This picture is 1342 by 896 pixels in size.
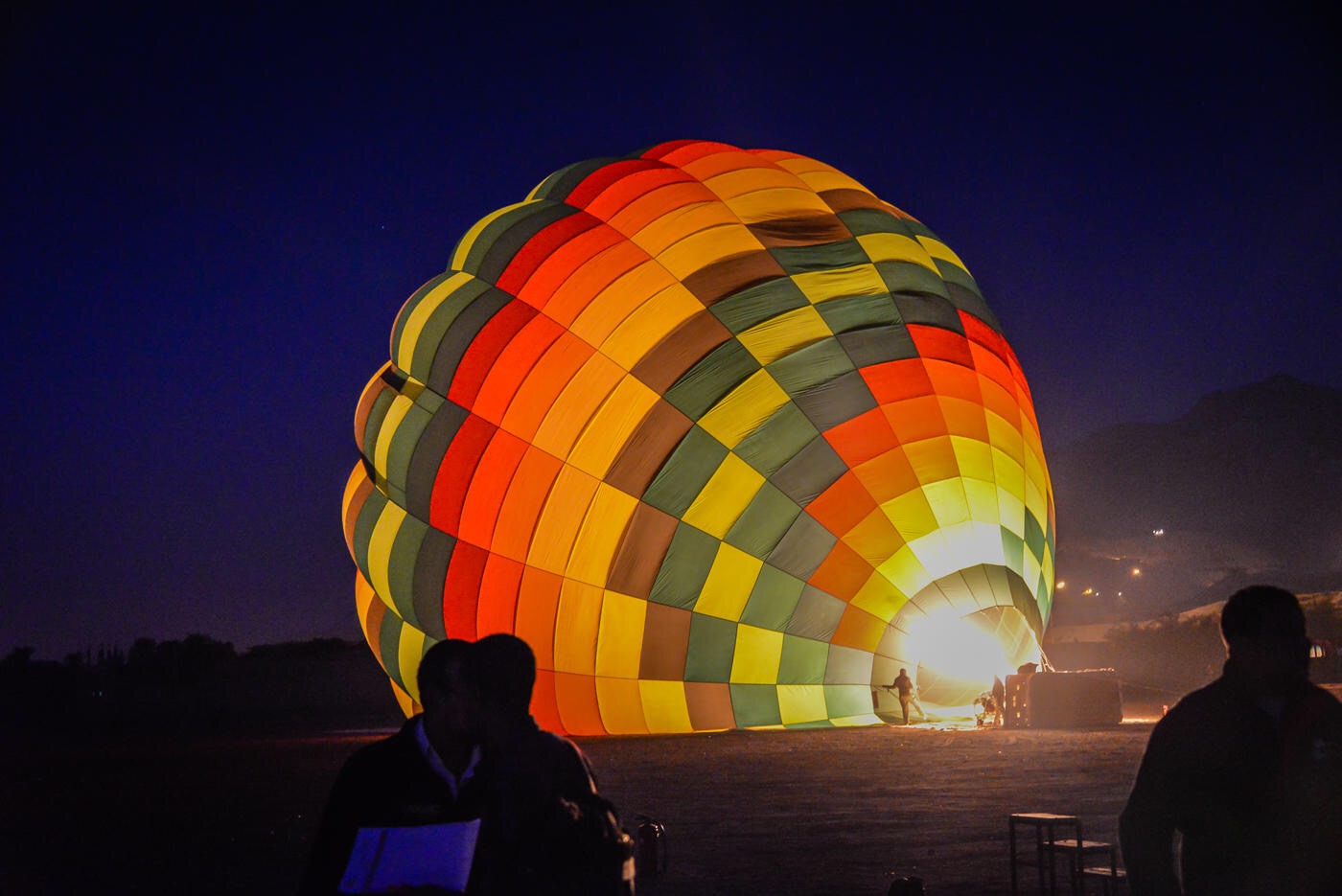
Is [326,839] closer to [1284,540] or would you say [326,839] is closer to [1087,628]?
[1087,628]


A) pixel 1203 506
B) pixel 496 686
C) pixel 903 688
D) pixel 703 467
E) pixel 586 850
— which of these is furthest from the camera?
pixel 1203 506

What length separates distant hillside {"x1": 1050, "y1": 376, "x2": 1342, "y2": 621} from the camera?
75500mm

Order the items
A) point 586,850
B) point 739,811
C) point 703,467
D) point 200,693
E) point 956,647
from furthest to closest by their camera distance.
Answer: point 200,693 → point 956,647 → point 703,467 → point 739,811 → point 586,850

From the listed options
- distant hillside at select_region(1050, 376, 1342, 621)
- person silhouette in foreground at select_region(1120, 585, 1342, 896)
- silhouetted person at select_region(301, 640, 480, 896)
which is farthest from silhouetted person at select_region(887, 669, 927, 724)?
distant hillside at select_region(1050, 376, 1342, 621)

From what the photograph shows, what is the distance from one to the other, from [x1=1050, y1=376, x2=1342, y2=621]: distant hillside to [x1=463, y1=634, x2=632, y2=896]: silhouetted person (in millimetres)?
58066

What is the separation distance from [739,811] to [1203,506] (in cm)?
12647

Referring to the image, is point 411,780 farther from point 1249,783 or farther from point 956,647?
point 956,647

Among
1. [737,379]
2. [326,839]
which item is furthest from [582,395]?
[326,839]

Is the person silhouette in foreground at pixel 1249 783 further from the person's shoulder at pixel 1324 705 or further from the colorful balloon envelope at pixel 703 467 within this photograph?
the colorful balloon envelope at pixel 703 467

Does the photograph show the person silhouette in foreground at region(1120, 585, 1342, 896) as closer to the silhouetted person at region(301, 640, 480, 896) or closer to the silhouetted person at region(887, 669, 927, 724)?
the silhouetted person at region(301, 640, 480, 896)

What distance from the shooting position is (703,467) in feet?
31.5

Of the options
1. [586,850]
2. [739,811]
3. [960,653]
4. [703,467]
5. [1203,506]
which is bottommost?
[739,811]

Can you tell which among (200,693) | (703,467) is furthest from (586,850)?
(200,693)

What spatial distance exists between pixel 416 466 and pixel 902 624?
4857 mm
